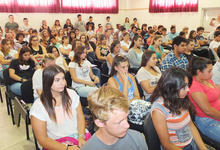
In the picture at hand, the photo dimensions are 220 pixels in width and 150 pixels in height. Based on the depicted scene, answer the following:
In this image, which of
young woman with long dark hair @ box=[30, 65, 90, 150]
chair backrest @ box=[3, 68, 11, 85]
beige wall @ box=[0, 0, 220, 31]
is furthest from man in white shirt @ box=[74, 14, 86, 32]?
young woman with long dark hair @ box=[30, 65, 90, 150]

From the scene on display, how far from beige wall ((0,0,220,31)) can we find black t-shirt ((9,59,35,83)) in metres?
6.39

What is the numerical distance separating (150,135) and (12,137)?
6.74 ft

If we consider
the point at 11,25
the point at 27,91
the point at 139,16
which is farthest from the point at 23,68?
the point at 139,16

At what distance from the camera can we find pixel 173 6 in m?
9.89

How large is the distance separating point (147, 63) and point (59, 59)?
6.37 feet

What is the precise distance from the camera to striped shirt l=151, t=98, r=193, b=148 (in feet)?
5.03

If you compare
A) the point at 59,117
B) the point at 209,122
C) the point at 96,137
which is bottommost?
the point at 209,122

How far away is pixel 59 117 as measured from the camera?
170 cm

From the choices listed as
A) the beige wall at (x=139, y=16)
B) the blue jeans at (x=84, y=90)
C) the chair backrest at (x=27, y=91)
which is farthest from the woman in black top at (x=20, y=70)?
the beige wall at (x=139, y=16)

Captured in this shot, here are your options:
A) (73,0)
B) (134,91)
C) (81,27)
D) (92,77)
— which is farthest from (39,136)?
(73,0)

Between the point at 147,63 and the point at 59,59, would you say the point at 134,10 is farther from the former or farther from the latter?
the point at 147,63

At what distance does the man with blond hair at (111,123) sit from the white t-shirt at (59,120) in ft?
2.14

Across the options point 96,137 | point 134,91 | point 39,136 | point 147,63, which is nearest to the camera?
point 96,137

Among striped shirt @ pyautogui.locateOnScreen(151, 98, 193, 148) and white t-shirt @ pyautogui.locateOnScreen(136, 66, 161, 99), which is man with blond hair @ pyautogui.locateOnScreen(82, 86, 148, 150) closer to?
striped shirt @ pyautogui.locateOnScreen(151, 98, 193, 148)
